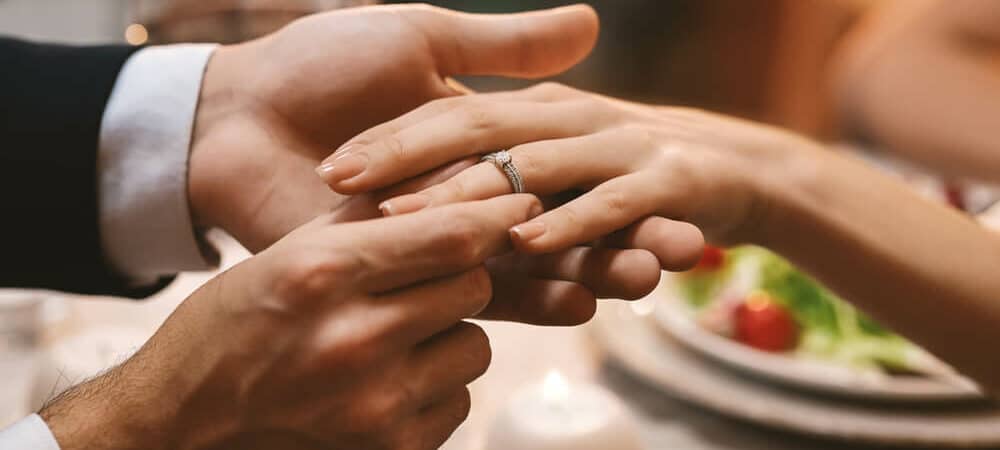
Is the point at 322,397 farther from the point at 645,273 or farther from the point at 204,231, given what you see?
the point at 204,231

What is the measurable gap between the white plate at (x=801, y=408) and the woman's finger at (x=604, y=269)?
37cm

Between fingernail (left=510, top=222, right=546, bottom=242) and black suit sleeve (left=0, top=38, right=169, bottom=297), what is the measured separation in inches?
23.8

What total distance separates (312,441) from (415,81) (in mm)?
438

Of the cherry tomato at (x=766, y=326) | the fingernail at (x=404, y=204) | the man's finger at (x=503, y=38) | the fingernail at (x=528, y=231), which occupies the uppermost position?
the man's finger at (x=503, y=38)

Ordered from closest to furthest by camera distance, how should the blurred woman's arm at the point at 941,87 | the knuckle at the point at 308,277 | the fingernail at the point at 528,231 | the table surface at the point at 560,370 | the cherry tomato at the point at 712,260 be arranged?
1. the knuckle at the point at 308,277
2. the fingernail at the point at 528,231
3. the table surface at the point at 560,370
4. the cherry tomato at the point at 712,260
5. the blurred woman's arm at the point at 941,87

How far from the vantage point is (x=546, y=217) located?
2.27ft

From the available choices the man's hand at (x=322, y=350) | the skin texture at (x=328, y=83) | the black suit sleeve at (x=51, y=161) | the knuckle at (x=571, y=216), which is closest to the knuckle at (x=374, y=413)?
the man's hand at (x=322, y=350)

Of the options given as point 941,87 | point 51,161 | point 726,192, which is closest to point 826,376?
point 726,192

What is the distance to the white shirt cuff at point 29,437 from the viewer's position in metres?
0.63

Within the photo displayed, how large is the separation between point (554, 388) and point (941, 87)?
5.11ft

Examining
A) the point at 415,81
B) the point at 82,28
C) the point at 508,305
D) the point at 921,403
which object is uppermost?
the point at 415,81

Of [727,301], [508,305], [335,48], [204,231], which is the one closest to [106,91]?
[204,231]

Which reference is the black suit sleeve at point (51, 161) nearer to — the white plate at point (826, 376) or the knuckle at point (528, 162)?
the knuckle at point (528, 162)

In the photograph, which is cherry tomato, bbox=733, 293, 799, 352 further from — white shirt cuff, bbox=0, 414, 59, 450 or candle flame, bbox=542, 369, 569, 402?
white shirt cuff, bbox=0, 414, 59, 450
